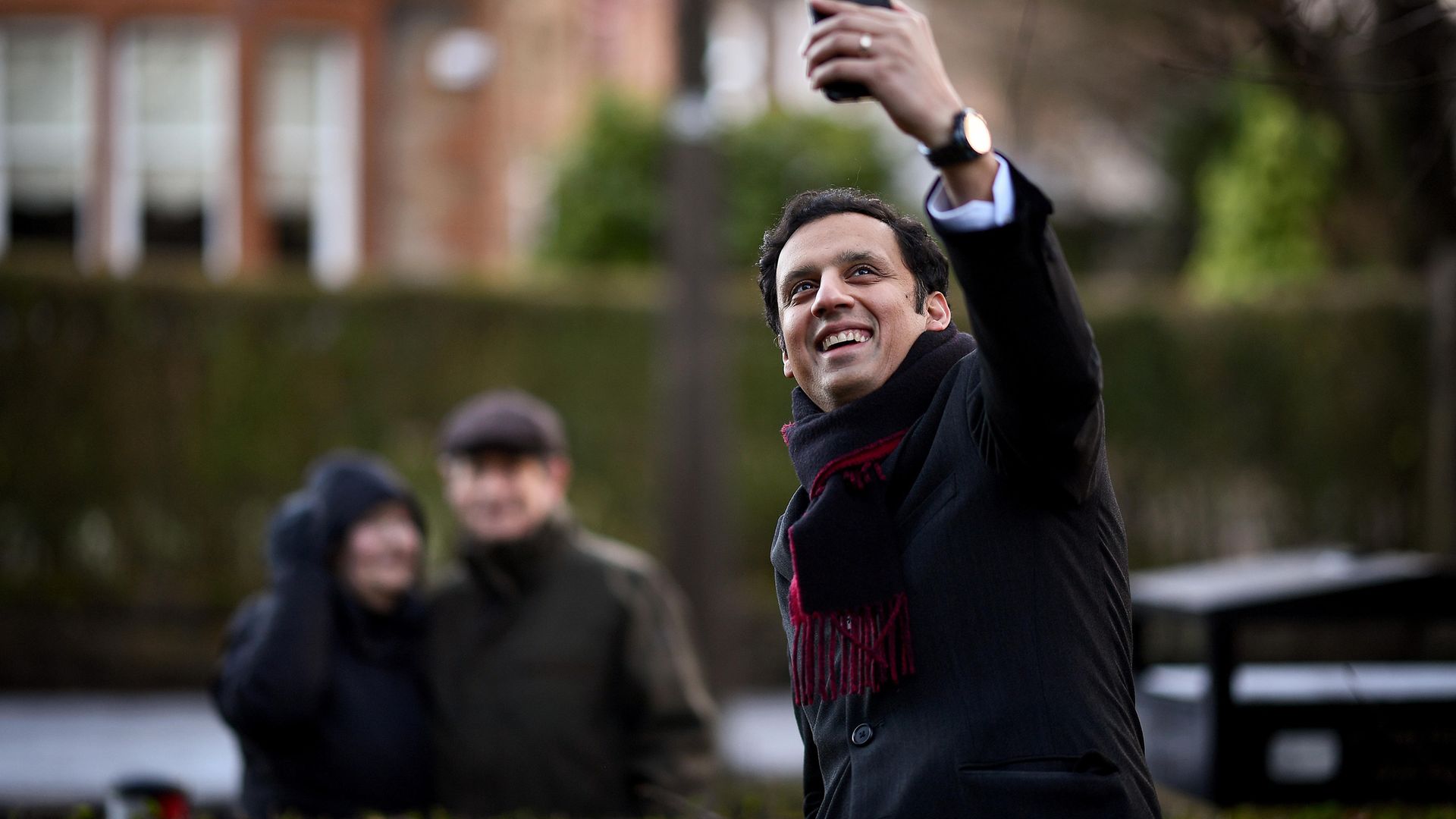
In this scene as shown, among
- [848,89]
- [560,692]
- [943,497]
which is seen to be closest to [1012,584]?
[943,497]

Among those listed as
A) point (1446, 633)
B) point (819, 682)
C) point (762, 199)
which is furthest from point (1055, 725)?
point (762, 199)

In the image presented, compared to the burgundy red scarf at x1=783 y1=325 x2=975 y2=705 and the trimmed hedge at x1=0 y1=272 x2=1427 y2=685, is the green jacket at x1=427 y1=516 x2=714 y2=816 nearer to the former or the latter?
the burgundy red scarf at x1=783 y1=325 x2=975 y2=705

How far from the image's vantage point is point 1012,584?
2057 millimetres

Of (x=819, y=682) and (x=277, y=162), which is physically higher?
(x=277, y=162)

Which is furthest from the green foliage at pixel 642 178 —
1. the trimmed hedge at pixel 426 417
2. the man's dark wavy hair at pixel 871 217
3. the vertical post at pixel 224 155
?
the man's dark wavy hair at pixel 871 217

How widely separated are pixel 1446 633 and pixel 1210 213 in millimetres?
8922

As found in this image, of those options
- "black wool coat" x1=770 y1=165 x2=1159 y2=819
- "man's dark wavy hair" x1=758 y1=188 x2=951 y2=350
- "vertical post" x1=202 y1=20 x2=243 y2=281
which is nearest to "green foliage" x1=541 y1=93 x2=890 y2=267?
"vertical post" x1=202 y1=20 x2=243 y2=281

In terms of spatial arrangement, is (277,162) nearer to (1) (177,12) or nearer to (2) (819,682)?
(1) (177,12)

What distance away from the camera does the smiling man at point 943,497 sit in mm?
1900

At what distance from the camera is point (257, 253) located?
14914 millimetres

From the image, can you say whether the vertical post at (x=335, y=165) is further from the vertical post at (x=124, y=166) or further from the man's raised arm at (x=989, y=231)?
the man's raised arm at (x=989, y=231)

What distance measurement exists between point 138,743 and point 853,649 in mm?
7965

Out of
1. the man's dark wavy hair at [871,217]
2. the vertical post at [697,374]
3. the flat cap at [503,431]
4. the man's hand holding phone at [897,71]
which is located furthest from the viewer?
the vertical post at [697,374]

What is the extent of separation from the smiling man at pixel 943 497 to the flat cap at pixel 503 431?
2201mm
